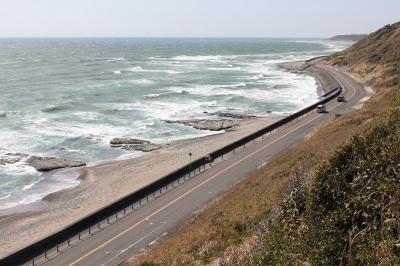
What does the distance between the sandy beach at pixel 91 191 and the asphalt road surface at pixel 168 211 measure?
5108 mm

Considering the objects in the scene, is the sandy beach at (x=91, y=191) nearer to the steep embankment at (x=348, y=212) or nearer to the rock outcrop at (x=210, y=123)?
the rock outcrop at (x=210, y=123)

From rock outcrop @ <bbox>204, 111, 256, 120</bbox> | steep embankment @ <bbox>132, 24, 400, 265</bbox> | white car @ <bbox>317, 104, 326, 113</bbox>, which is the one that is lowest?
rock outcrop @ <bbox>204, 111, 256, 120</bbox>

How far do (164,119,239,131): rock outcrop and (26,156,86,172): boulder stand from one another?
19.9 metres

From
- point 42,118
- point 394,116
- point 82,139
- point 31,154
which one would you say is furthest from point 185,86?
point 394,116

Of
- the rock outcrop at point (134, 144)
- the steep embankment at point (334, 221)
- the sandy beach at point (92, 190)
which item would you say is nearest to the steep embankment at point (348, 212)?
the steep embankment at point (334, 221)

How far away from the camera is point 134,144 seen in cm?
5219

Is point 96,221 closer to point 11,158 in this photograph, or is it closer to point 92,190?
point 92,190

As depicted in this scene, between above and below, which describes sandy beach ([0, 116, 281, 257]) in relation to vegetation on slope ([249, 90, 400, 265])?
below

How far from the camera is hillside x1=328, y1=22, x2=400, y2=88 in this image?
85.6 metres

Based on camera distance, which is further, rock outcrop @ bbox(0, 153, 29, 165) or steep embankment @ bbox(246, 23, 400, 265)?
rock outcrop @ bbox(0, 153, 29, 165)

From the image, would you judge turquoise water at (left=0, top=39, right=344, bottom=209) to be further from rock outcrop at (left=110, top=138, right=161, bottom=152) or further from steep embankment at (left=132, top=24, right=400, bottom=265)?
steep embankment at (left=132, top=24, right=400, bottom=265)

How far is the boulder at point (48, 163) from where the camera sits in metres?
43.6

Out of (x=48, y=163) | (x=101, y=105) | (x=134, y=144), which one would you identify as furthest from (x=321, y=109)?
(x=101, y=105)

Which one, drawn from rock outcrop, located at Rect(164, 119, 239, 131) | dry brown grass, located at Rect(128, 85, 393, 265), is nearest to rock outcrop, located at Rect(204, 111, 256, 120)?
rock outcrop, located at Rect(164, 119, 239, 131)
